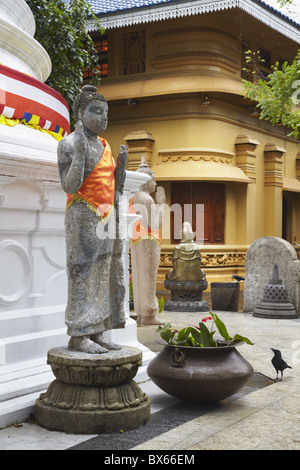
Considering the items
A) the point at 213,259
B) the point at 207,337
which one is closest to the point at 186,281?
the point at 213,259

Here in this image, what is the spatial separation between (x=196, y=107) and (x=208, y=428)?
12.1 metres

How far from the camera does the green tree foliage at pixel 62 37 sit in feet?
41.3

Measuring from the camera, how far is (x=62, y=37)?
13.0 m

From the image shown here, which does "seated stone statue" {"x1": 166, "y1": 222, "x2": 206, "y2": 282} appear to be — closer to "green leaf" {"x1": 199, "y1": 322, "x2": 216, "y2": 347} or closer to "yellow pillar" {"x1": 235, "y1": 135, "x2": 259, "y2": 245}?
"yellow pillar" {"x1": 235, "y1": 135, "x2": 259, "y2": 245}

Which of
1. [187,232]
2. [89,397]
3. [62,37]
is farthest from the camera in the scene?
[62,37]

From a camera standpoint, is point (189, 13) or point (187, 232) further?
point (189, 13)

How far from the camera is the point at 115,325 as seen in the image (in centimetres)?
446

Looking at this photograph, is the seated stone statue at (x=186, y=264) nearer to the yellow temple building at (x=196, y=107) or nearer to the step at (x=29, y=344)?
the yellow temple building at (x=196, y=107)

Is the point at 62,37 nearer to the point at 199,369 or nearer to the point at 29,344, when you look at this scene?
the point at 29,344

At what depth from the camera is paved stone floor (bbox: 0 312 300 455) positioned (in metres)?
3.80

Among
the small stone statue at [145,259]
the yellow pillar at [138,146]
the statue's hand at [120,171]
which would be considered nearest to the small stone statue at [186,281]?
the small stone statue at [145,259]

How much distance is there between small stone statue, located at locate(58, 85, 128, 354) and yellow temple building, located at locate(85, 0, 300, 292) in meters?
10.7
